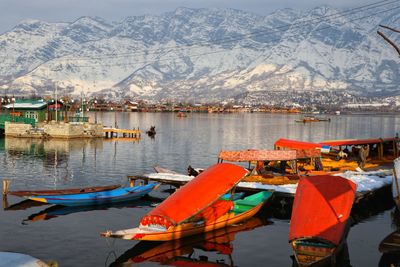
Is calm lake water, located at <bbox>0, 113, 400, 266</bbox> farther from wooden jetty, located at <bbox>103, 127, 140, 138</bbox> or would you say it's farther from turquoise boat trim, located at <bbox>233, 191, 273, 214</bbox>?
wooden jetty, located at <bbox>103, 127, 140, 138</bbox>

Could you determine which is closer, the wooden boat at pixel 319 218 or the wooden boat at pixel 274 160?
the wooden boat at pixel 319 218

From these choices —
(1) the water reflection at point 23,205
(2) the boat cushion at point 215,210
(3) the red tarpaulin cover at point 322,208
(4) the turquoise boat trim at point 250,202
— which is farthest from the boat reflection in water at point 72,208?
(3) the red tarpaulin cover at point 322,208

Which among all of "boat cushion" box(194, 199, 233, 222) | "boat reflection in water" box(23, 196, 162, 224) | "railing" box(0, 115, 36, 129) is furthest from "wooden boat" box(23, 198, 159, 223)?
"railing" box(0, 115, 36, 129)

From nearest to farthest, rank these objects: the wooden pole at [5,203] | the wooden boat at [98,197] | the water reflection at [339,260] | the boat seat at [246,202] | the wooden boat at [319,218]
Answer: the wooden boat at [319,218]
the water reflection at [339,260]
the boat seat at [246,202]
the wooden boat at [98,197]
the wooden pole at [5,203]

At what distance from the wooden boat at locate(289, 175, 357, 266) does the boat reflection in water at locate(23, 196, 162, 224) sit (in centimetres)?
1434

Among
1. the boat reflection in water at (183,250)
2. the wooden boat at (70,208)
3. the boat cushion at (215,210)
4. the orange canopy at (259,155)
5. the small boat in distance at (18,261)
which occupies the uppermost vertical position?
the orange canopy at (259,155)

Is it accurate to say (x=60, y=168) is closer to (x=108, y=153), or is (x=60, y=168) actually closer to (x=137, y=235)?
(x=108, y=153)

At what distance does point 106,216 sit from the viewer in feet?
116

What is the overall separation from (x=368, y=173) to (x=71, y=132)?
60401 millimetres

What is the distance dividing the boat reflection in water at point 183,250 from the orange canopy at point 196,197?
1375 mm

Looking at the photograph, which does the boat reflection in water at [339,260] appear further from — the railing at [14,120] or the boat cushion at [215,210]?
the railing at [14,120]

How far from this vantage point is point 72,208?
37031 millimetres

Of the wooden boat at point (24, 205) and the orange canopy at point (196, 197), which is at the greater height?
the orange canopy at point (196, 197)

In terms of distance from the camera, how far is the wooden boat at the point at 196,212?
90.8 ft
